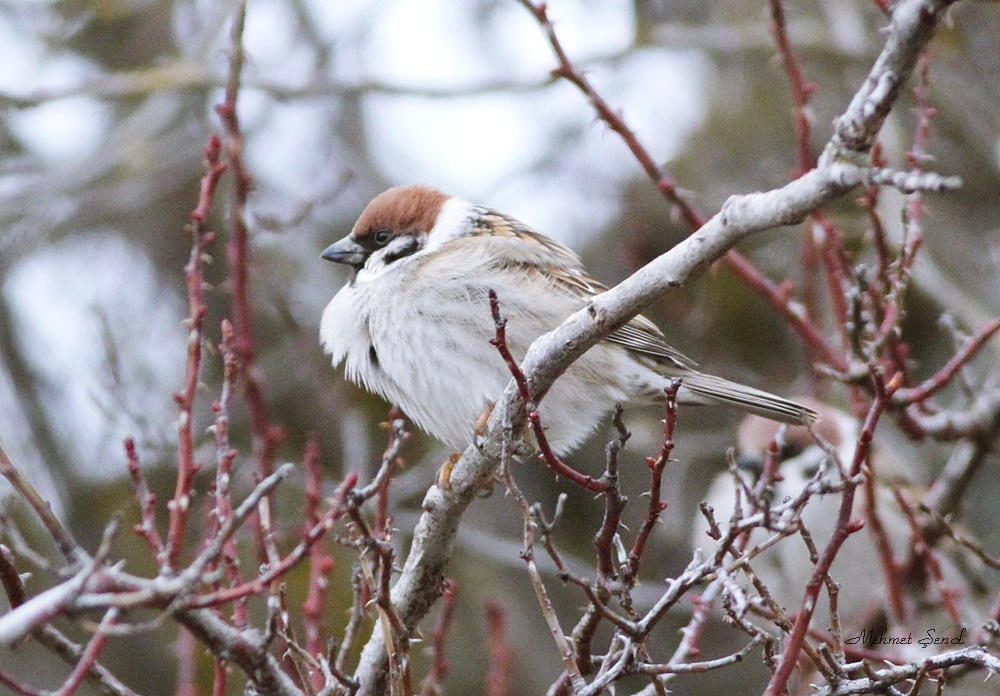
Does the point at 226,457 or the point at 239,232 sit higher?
the point at 239,232

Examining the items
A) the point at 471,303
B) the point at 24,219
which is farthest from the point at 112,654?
the point at 471,303

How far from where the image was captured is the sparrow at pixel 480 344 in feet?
11.8

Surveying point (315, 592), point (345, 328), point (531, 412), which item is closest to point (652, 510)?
point (531, 412)

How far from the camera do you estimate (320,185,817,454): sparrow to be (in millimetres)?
3605

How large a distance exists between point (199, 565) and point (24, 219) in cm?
491

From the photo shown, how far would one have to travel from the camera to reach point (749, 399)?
3.69 metres

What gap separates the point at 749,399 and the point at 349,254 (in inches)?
59.7

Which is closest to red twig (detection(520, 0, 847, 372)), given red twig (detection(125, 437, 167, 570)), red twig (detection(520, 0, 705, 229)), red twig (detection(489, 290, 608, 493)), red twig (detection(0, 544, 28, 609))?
red twig (detection(520, 0, 705, 229))

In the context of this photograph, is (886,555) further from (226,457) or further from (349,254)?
(226,457)

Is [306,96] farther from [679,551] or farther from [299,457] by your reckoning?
[679,551]

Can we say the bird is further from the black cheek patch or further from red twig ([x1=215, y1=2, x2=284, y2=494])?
red twig ([x1=215, y1=2, x2=284, y2=494])

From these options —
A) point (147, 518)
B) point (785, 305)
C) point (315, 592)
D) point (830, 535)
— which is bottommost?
point (830, 535)

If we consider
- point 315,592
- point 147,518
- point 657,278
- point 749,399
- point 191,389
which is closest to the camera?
point 147,518

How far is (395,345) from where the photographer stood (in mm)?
3648
